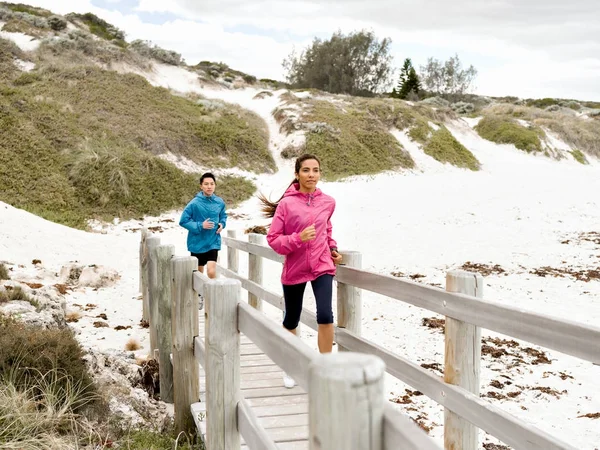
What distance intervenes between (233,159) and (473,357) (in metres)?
23.1

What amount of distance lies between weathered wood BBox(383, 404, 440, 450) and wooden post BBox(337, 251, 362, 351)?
317 centimetres

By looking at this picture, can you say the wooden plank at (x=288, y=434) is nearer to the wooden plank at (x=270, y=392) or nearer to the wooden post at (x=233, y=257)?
the wooden plank at (x=270, y=392)

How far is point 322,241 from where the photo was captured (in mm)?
4547

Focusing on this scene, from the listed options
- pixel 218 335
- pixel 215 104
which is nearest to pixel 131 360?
pixel 218 335

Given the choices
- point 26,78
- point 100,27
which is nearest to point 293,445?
point 26,78

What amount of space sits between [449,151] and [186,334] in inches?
1230

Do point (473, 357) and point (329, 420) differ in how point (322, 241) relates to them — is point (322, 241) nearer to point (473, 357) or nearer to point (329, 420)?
point (473, 357)

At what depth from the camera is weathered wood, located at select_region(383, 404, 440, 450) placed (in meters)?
1.21

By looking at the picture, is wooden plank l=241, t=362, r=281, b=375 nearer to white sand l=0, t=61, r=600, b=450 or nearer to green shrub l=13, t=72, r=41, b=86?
white sand l=0, t=61, r=600, b=450

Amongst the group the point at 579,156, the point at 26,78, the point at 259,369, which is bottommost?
the point at 259,369

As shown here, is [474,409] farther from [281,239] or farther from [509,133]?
[509,133]

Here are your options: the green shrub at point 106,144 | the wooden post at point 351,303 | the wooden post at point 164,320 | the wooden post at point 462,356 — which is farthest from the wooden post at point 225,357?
the green shrub at point 106,144

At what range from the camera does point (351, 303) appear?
→ 455cm

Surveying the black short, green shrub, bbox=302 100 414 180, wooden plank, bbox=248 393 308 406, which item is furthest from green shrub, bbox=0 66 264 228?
wooden plank, bbox=248 393 308 406
